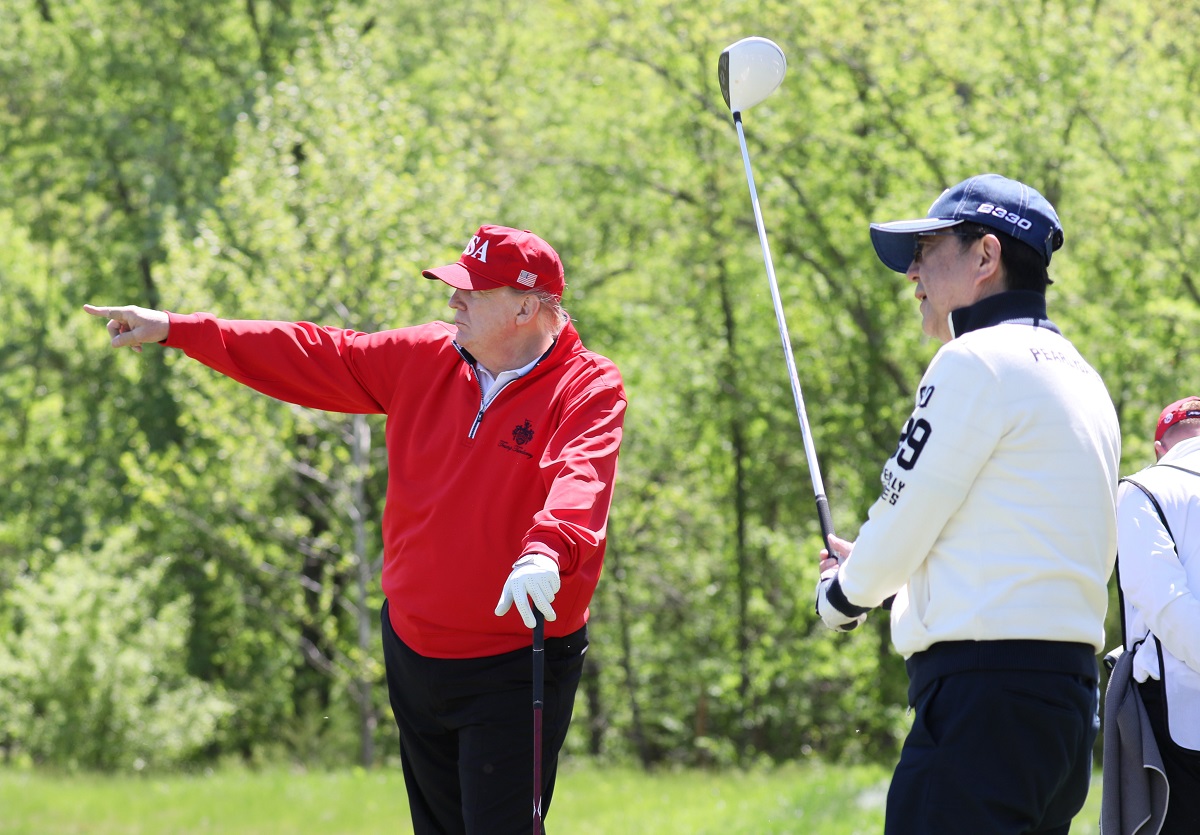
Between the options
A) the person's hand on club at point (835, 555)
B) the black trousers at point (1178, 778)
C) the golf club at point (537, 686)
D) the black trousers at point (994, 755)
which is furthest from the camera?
the black trousers at point (1178, 778)

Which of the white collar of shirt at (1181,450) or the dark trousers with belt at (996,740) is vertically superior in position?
the white collar of shirt at (1181,450)

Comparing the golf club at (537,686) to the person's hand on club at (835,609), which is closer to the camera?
the person's hand on club at (835,609)

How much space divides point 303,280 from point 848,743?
9.80 m

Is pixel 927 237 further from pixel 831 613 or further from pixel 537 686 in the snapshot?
pixel 537 686

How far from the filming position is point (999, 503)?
254 cm

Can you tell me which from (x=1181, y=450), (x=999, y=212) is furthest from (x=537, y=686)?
(x=1181, y=450)

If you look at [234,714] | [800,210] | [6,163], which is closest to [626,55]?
[800,210]

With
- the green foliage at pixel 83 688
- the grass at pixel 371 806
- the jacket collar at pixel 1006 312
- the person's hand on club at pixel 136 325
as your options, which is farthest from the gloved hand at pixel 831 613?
the green foliage at pixel 83 688

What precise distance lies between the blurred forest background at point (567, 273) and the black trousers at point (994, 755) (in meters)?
11.3

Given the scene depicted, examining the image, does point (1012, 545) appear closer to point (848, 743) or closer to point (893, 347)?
point (893, 347)

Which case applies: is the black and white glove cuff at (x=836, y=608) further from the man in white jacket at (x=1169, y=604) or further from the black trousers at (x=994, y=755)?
the man in white jacket at (x=1169, y=604)

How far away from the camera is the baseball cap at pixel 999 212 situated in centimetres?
274

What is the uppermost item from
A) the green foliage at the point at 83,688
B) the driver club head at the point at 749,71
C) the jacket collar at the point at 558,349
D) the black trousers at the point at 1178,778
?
the driver club head at the point at 749,71

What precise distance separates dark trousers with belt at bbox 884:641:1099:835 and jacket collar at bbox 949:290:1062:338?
650 mm
